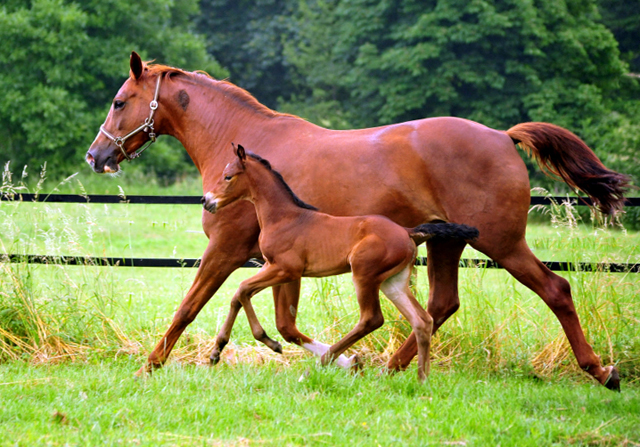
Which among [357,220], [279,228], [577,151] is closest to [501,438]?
[357,220]

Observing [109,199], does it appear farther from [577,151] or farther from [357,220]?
[577,151]

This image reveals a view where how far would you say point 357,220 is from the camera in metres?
4.62

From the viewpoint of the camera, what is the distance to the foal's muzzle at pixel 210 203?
4707 millimetres

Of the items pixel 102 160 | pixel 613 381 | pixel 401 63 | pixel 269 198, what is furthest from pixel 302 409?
pixel 401 63

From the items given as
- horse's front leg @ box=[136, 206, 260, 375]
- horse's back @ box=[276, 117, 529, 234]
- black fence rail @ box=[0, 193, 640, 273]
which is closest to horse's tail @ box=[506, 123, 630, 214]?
horse's back @ box=[276, 117, 529, 234]

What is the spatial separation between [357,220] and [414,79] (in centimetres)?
2163

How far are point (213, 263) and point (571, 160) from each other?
2896mm

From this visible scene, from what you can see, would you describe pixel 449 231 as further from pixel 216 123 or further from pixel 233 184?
pixel 216 123

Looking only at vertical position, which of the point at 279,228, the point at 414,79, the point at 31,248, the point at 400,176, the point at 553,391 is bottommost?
the point at 553,391

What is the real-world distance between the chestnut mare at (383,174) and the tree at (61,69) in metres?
17.6

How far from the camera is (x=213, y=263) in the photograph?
5.02 m

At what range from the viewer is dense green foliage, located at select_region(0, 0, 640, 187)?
867 inches

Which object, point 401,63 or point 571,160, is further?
point 401,63

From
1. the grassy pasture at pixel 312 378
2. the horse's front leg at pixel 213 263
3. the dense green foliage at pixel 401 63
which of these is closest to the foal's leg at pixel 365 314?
the grassy pasture at pixel 312 378
